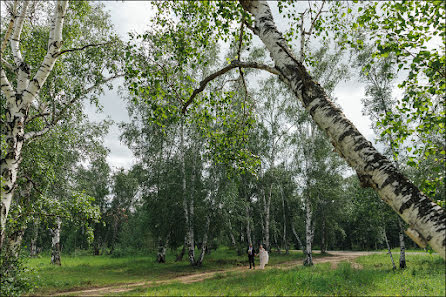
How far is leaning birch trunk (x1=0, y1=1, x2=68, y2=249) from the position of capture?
4.55 meters

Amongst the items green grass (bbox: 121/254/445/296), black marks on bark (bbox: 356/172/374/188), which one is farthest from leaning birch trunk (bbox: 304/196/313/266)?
black marks on bark (bbox: 356/172/374/188)

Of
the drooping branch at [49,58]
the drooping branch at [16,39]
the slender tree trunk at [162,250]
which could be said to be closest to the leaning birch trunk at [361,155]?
the drooping branch at [49,58]

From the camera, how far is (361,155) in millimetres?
2434

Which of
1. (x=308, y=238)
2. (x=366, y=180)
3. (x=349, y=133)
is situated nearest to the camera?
(x=366, y=180)

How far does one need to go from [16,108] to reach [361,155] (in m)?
5.92

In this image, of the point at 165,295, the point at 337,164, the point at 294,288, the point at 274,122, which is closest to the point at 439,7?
the point at 294,288

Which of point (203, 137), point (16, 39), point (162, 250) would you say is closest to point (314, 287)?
point (203, 137)

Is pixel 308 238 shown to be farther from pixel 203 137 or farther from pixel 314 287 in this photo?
pixel 203 137

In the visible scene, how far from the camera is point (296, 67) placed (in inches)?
123

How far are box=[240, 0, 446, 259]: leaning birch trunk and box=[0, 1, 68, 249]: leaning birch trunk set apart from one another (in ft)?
14.1

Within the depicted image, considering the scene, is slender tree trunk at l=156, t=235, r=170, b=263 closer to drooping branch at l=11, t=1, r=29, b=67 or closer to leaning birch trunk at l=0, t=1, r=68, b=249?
leaning birch trunk at l=0, t=1, r=68, b=249

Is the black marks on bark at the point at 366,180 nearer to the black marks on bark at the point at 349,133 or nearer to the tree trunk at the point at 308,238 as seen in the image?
the black marks on bark at the point at 349,133

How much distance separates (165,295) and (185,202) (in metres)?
11.3

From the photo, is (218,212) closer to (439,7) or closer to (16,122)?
(16,122)
